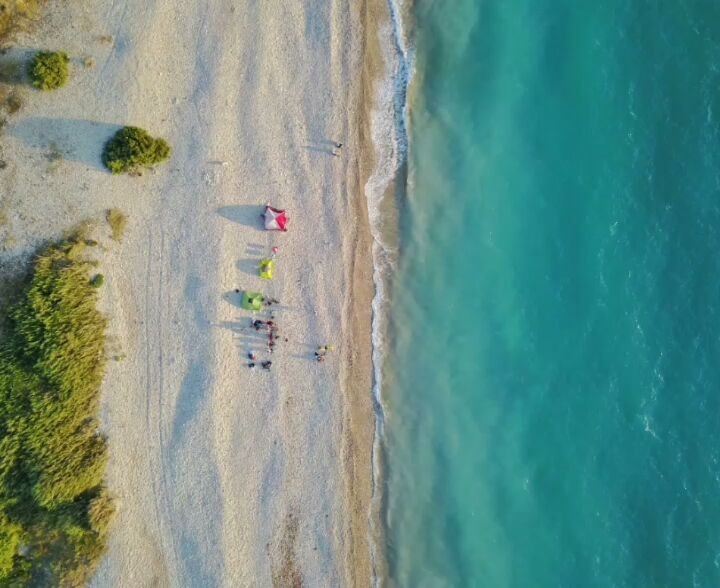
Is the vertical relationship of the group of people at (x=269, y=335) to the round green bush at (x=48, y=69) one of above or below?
below

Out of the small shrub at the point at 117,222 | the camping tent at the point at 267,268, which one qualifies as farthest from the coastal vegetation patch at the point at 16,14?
the camping tent at the point at 267,268

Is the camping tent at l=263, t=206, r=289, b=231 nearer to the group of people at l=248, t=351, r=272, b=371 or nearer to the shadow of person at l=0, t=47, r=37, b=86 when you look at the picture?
the group of people at l=248, t=351, r=272, b=371

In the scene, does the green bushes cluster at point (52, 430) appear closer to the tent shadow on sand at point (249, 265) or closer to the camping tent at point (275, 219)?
the tent shadow on sand at point (249, 265)

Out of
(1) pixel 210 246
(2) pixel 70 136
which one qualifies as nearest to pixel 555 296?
(1) pixel 210 246

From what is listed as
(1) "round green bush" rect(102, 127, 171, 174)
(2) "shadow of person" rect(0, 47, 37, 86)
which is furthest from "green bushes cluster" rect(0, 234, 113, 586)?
(2) "shadow of person" rect(0, 47, 37, 86)

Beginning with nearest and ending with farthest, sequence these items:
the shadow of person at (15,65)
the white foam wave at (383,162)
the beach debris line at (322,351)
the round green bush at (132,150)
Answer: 1. the round green bush at (132,150)
2. the shadow of person at (15,65)
3. the beach debris line at (322,351)
4. the white foam wave at (383,162)

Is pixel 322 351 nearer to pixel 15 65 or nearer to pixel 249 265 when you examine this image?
pixel 249 265

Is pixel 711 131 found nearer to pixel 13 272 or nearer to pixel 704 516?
pixel 704 516
